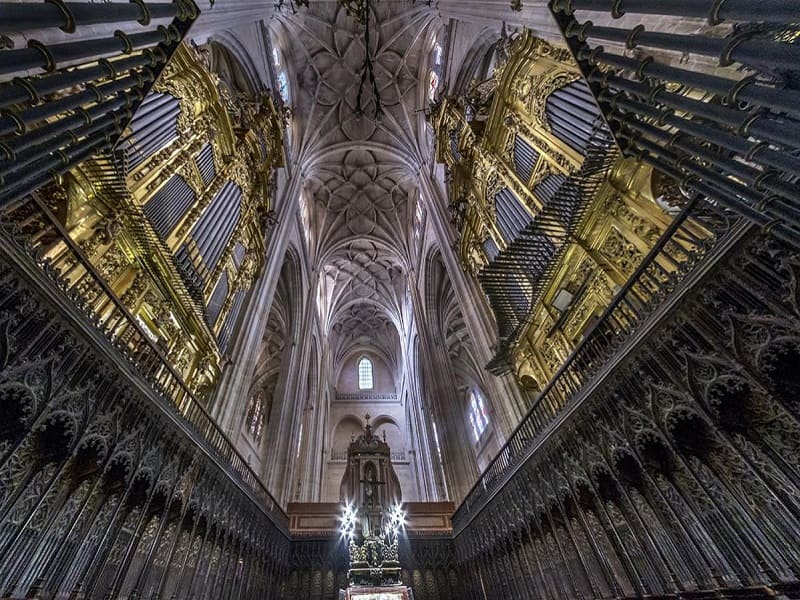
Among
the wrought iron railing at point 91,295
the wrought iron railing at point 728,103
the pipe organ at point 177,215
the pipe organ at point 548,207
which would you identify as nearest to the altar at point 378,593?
the wrought iron railing at point 91,295

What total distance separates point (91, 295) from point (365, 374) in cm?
2514

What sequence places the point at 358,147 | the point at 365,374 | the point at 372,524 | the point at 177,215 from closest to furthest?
1. the point at 177,215
2. the point at 372,524
3. the point at 358,147
4. the point at 365,374

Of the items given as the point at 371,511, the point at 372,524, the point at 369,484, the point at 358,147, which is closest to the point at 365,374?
the point at 358,147

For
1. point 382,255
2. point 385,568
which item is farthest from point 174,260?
point 382,255

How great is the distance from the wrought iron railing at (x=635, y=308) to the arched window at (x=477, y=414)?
10770mm

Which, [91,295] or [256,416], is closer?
[91,295]

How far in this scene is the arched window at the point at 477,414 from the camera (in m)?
16.6

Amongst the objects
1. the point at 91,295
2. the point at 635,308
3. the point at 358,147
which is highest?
the point at 358,147

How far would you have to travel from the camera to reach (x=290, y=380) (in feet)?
49.3

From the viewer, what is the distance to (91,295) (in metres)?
4.32

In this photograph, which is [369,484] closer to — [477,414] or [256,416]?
[477,414]

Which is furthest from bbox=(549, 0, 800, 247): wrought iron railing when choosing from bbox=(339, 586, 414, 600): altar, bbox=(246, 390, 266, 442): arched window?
bbox=(246, 390, 266, 442): arched window

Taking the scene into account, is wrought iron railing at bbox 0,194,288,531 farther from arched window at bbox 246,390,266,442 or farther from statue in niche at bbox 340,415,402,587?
arched window at bbox 246,390,266,442

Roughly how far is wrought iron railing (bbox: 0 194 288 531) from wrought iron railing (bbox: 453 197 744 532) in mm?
5393
